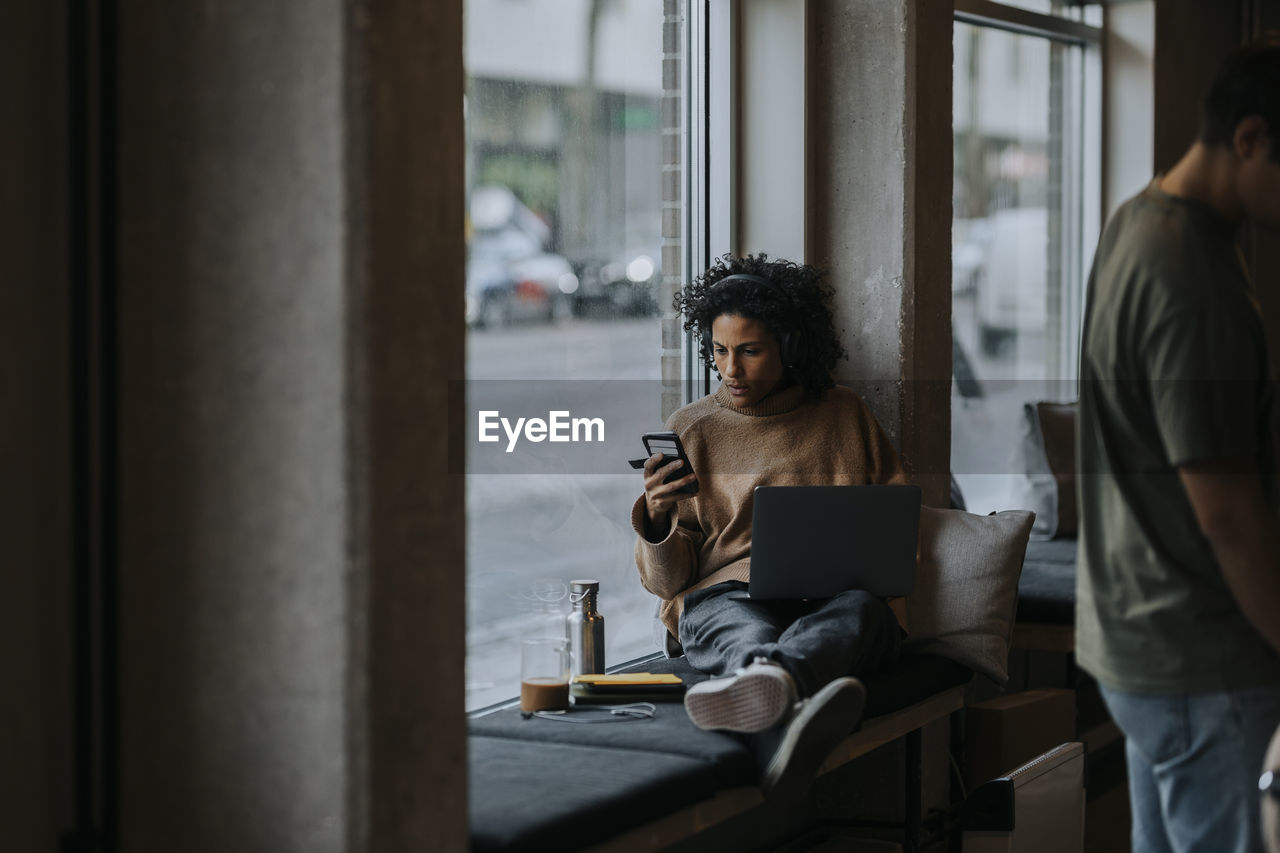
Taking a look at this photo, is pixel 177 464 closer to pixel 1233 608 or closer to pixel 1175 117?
pixel 1233 608

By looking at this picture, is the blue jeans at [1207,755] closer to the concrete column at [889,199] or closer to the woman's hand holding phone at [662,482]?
the woman's hand holding phone at [662,482]

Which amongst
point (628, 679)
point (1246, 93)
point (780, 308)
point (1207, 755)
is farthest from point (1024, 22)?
point (1207, 755)

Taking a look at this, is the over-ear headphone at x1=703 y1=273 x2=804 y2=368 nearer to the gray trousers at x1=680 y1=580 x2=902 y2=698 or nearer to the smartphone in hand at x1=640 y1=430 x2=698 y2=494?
the smartphone in hand at x1=640 y1=430 x2=698 y2=494

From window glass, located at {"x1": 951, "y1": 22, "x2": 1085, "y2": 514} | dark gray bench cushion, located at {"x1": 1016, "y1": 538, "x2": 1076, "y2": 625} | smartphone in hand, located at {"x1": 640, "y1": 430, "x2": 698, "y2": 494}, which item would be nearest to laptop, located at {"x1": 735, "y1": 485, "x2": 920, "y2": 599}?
smartphone in hand, located at {"x1": 640, "y1": 430, "x2": 698, "y2": 494}

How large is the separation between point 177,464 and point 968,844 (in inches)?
74.2

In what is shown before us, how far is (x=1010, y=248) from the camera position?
15.8ft

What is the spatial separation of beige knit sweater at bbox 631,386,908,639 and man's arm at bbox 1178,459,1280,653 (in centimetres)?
159

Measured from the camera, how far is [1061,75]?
509cm

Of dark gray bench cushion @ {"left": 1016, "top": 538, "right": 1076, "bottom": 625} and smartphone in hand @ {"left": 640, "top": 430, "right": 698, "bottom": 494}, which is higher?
smartphone in hand @ {"left": 640, "top": 430, "right": 698, "bottom": 494}

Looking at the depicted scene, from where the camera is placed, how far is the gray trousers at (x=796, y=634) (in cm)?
253

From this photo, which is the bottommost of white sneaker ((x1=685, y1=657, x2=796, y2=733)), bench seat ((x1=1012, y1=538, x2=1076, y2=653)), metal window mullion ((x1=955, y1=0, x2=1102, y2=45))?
bench seat ((x1=1012, y1=538, x2=1076, y2=653))

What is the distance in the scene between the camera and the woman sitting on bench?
9.26 ft

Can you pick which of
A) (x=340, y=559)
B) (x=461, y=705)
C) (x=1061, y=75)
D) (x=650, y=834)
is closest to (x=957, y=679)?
(x=650, y=834)

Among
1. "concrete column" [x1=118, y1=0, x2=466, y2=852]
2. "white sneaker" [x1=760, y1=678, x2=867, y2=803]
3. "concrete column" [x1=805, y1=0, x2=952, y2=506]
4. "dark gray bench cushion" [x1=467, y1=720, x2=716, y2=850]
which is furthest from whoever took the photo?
"concrete column" [x1=805, y1=0, x2=952, y2=506]
